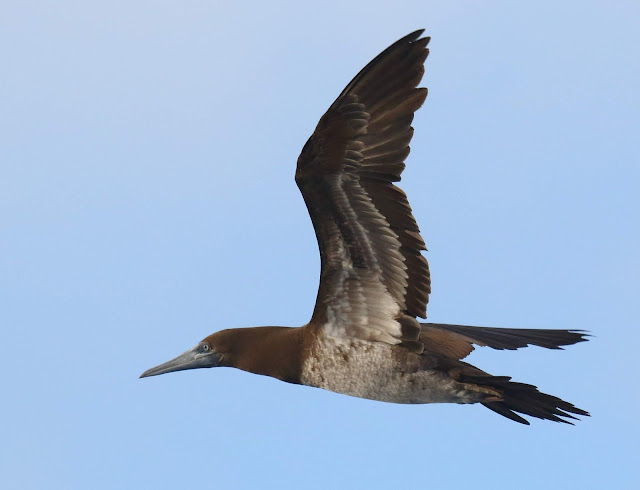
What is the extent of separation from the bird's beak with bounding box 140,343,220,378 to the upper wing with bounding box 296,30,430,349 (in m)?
Answer: 1.59

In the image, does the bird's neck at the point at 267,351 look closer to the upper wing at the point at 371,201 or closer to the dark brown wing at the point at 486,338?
the upper wing at the point at 371,201

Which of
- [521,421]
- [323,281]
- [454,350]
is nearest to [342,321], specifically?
[323,281]

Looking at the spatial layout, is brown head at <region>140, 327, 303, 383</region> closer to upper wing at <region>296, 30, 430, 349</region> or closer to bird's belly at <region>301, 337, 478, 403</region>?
bird's belly at <region>301, 337, 478, 403</region>

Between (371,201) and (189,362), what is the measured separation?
2865mm

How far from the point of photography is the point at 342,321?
1072cm

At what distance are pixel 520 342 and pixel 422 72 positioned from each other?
3236 mm

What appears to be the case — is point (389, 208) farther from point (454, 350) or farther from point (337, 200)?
point (454, 350)

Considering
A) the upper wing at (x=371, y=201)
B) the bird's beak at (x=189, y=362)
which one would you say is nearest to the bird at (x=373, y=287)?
the upper wing at (x=371, y=201)

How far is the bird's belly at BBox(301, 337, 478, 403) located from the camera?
10.6 meters

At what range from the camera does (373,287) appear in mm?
10547

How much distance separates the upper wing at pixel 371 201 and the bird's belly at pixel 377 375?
6.1 inches

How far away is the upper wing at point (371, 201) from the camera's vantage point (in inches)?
391

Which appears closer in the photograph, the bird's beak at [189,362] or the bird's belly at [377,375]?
the bird's belly at [377,375]

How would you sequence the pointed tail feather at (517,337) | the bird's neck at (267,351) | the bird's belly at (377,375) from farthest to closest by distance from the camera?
1. the pointed tail feather at (517,337)
2. the bird's neck at (267,351)
3. the bird's belly at (377,375)
